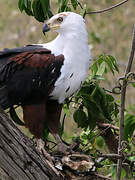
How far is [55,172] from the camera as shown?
8.90 ft

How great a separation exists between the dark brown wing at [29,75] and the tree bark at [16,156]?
0.63 metres

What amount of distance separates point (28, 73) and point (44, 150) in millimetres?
Result: 505

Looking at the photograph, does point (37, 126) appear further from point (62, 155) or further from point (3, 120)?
point (3, 120)

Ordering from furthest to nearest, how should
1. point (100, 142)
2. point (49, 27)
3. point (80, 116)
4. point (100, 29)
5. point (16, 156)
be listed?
point (100, 29), point (100, 142), point (80, 116), point (49, 27), point (16, 156)

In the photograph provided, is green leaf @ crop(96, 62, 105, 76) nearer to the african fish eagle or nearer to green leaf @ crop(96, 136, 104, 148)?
the african fish eagle

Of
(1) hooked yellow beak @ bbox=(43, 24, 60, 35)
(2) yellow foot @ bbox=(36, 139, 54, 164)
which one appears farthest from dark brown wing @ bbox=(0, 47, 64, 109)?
(2) yellow foot @ bbox=(36, 139, 54, 164)

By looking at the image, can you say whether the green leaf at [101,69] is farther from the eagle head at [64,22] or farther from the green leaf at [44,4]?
the green leaf at [44,4]

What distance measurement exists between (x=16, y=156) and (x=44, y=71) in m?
0.84

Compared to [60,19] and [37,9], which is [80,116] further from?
[37,9]

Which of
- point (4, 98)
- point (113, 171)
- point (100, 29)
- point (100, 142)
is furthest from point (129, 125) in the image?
point (100, 29)

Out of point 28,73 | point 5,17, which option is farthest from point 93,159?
point 5,17

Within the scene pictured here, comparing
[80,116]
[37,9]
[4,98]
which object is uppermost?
[37,9]

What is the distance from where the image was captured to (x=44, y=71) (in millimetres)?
3068

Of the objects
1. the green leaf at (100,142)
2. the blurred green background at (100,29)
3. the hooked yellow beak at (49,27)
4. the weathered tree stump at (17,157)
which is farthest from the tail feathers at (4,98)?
the blurred green background at (100,29)
